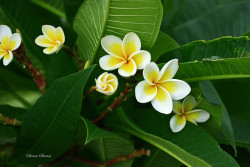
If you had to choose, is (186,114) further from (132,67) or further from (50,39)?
(50,39)

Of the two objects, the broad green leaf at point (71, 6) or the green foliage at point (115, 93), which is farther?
the broad green leaf at point (71, 6)

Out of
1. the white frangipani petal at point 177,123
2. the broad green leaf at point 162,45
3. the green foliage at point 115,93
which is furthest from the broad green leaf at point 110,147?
the broad green leaf at point 162,45

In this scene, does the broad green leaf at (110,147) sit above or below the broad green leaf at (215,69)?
below

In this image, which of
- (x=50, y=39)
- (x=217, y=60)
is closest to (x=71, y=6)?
(x=50, y=39)

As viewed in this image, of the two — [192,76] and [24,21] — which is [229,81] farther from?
[24,21]

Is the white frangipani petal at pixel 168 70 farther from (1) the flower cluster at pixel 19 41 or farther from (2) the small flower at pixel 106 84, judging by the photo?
(1) the flower cluster at pixel 19 41

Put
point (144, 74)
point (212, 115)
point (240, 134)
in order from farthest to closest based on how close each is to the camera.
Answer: point (240, 134), point (212, 115), point (144, 74)
